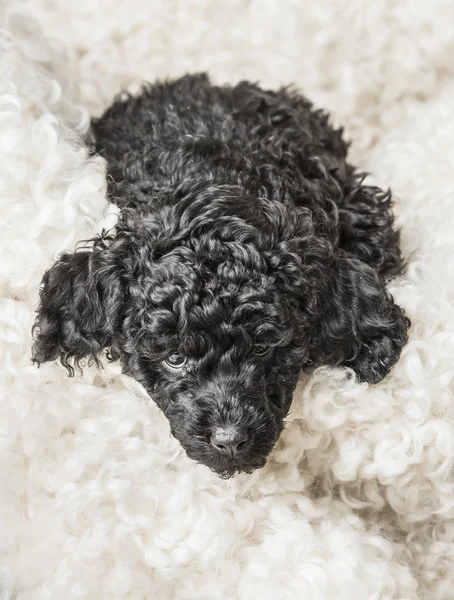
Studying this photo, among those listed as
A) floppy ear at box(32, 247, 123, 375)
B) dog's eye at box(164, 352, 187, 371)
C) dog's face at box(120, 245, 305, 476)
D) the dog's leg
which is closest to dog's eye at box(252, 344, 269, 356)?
dog's face at box(120, 245, 305, 476)

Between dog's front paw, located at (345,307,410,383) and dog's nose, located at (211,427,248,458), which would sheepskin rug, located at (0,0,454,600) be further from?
dog's nose, located at (211,427,248,458)

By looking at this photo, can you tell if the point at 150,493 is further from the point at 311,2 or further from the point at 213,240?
the point at 311,2

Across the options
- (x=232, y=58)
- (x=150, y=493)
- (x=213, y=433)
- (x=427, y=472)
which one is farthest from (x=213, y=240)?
(x=232, y=58)

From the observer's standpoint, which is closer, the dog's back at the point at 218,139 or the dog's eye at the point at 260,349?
the dog's eye at the point at 260,349

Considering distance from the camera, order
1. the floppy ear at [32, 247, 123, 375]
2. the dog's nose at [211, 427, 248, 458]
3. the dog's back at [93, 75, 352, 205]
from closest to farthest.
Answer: the dog's nose at [211, 427, 248, 458] < the floppy ear at [32, 247, 123, 375] < the dog's back at [93, 75, 352, 205]

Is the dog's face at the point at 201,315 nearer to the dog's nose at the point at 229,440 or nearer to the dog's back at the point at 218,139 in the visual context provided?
the dog's nose at the point at 229,440

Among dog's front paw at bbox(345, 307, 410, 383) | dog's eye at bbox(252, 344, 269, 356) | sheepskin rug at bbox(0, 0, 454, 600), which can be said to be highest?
dog's front paw at bbox(345, 307, 410, 383)

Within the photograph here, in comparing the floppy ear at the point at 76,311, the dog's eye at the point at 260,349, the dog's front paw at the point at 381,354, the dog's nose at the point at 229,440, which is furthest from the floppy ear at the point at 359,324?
the floppy ear at the point at 76,311
